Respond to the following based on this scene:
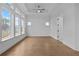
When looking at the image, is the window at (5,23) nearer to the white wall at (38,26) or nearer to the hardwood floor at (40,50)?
the hardwood floor at (40,50)

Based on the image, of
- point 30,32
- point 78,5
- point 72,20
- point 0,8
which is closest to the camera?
point 0,8

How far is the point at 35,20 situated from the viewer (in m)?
19.1

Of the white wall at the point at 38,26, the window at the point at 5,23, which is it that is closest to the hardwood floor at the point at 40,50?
the window at the point at 5,23

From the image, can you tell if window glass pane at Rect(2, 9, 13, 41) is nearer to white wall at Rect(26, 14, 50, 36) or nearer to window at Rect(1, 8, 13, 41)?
window at Rect(1, 8, 13, 41)

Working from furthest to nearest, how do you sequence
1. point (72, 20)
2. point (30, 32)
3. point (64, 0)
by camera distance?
point (30, 32)
point (72, 20)
point (64, 0)

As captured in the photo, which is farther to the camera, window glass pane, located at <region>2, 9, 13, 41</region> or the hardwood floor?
window glass pane, located at <region>2, 9, 13, 41</region>

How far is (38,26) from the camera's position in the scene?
1933 cm

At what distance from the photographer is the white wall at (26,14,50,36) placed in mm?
18984

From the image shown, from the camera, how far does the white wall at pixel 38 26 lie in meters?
19.0

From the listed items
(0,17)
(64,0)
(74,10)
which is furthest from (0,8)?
(74,10)

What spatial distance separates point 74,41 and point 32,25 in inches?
486

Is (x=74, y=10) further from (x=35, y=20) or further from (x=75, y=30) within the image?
(x=35, y=20)

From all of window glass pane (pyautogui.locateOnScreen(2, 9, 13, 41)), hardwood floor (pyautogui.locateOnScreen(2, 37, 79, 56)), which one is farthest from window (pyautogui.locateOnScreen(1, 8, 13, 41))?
hardwood floor (pyautogui.locateOnScreen(2, 37, 79, 56))

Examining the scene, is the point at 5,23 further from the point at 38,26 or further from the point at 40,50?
the point at 38,26
